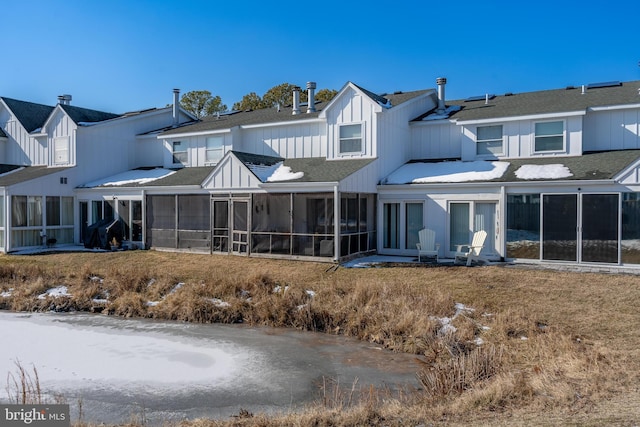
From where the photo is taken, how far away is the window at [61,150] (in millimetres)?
24203

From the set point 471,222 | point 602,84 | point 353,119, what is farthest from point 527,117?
point 353,119

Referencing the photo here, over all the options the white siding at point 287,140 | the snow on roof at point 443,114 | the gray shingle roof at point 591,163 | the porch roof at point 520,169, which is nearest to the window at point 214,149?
the white siding at point 287,140

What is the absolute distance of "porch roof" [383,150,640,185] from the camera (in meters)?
15.7

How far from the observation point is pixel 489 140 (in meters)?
19.3

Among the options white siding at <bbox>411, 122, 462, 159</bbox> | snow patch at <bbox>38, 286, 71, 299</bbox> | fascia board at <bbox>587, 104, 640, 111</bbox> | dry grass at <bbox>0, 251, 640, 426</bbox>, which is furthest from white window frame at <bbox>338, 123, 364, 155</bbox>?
snow patch at <bbox>38, 286, 71, 299</bbox>

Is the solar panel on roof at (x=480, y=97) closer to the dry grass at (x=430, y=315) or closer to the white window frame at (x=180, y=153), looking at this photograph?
the dry grass at (x=430, y=315)

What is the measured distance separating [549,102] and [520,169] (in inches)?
157

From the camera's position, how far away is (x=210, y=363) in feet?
30.5

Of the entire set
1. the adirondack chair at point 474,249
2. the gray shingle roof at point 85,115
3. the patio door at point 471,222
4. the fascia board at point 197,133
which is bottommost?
the adirondack chair at point 474,249

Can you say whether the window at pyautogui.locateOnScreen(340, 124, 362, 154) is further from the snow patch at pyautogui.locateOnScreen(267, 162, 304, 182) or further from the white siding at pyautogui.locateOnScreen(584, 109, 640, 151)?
the white siding at pyautogui.locateOnScreen(584, 109, 640, 151)

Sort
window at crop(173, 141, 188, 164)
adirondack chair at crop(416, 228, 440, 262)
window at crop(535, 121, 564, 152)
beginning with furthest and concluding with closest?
window at crop(173, 141, 188, 164) → window at crop(535, 121, 564, 152) → adirondack chair at crop(416, 228, 440, 262)

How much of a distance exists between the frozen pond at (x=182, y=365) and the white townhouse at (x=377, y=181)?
6.39 meters

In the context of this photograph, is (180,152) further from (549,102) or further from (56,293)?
(549,102)

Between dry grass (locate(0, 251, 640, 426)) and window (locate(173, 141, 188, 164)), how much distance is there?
21.1 feet
